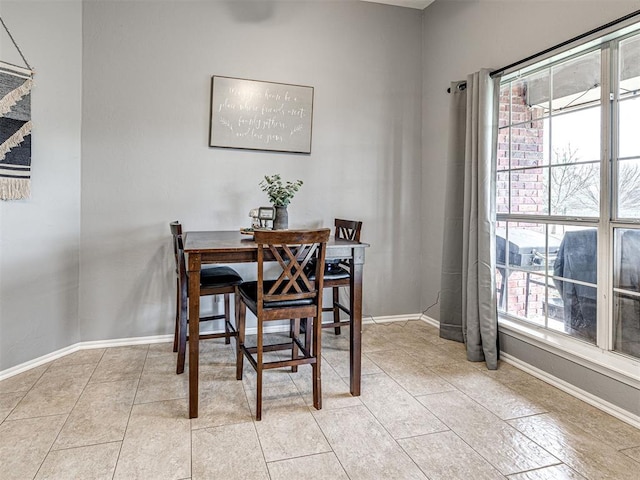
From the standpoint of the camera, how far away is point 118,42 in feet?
9.65

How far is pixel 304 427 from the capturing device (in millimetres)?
1952

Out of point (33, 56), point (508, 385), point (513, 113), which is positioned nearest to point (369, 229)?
point (513, 113)

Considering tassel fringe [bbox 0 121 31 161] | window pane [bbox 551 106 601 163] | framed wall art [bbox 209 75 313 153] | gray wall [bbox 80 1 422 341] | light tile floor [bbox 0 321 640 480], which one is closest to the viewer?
light tile floor [bbox 0 321 640 480]

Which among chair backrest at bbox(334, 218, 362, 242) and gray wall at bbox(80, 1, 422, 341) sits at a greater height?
gray wall at bbox(80, 1, 422, 341)

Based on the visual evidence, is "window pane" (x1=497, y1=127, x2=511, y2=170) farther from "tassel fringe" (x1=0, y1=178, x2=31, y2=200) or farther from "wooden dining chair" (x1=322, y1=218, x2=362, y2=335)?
"tassel fringe" (x1=0, y1=178, x2=31, y2=200)

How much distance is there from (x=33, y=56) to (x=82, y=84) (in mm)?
334

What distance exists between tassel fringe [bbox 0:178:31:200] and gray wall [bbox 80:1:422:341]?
41 centimetres

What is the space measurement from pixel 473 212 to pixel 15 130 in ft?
9.76

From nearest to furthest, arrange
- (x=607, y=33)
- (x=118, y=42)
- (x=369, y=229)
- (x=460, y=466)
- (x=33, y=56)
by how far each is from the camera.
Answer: (x=460, y=466), (x=607, y=33), (x=33, y=56), (x=118, y=42), (x=369, y=229)

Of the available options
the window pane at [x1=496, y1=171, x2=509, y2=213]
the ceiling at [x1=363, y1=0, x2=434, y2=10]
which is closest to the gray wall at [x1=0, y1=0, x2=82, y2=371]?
the ceiling at [x1=363, y1=0, x2=434, y2=10]

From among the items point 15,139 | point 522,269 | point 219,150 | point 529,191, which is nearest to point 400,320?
point 522,269

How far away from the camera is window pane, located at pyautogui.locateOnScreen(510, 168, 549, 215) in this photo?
264 cm

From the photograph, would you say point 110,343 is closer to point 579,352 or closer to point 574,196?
point 579,352

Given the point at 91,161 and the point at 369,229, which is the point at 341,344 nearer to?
the point at 369,229
